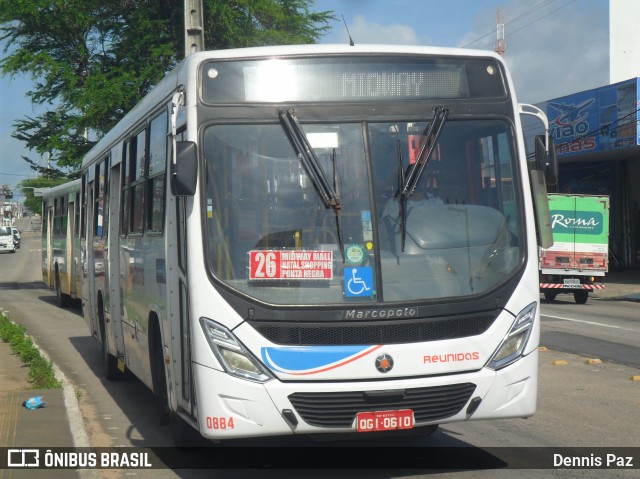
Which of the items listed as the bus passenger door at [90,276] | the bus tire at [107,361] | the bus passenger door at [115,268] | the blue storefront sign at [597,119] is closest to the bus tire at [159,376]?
the bus passenger door at [115,268]

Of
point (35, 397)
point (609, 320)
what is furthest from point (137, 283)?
point (609, 320)

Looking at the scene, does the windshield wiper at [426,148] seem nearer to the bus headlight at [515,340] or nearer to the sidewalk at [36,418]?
→ the bus headlight at [515,340]

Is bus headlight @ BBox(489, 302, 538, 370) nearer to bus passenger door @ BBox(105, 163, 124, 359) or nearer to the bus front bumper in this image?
the bus front bumper

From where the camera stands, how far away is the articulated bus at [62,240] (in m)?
23.0

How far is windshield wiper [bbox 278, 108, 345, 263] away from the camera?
21.8 ft

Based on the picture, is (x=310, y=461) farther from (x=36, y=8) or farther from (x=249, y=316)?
(x=36, y=8)

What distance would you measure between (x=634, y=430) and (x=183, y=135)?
4.73m

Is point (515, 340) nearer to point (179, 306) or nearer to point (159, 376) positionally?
point (179, 306)

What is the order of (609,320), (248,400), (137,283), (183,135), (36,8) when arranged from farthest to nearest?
1. (36,8)
2. (609,320)
3. (137,283)
4. (183,135)
5. (248,400)

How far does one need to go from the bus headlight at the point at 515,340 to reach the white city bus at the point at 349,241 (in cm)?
1

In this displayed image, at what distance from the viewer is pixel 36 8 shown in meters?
30.2

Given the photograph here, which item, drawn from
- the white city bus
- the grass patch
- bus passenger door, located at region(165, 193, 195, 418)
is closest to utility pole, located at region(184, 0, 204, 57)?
the grass patch

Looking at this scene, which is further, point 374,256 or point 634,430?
point 634,430

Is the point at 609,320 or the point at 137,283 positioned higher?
the point at 137,283
